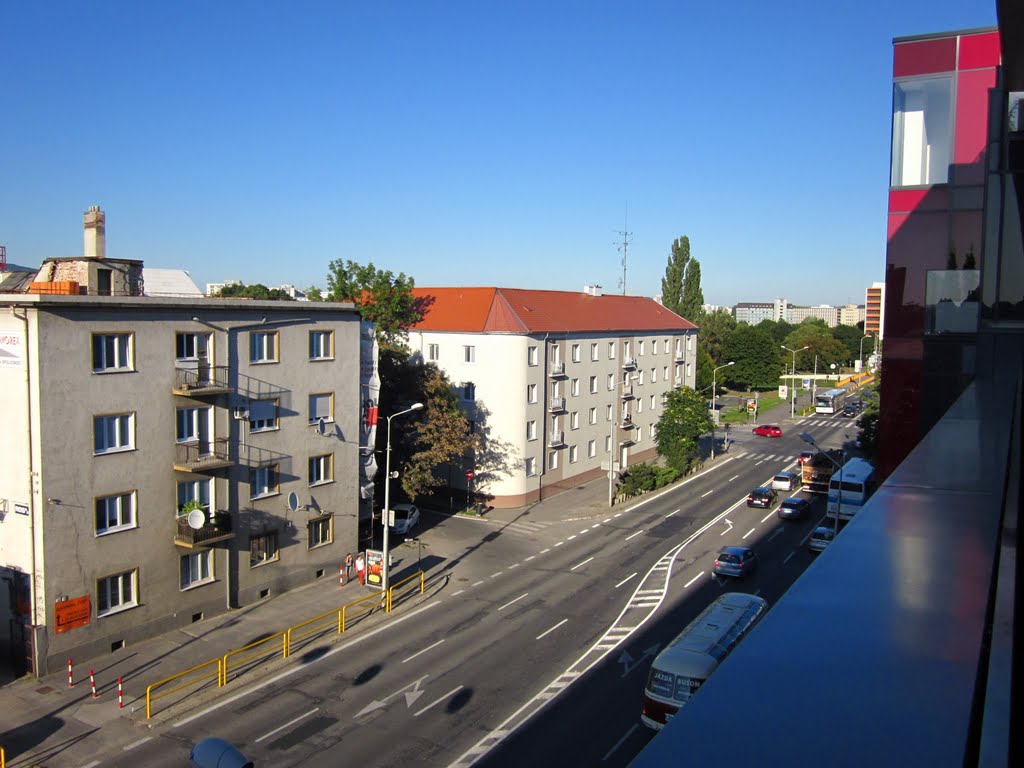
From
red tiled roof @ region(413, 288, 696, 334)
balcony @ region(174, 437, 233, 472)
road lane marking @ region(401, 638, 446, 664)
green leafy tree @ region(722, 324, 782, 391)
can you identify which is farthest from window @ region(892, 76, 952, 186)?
green leafy tree @ region(722, 324, 782, 391)

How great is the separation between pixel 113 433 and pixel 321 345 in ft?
28.8

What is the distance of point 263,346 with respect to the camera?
1131 inches

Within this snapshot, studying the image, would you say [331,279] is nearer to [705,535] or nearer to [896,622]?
[705,535]

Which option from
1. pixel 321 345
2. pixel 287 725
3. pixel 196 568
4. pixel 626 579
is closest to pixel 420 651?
pixel 287 725

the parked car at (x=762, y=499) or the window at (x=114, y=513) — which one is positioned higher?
the window at (x=114, y=513)

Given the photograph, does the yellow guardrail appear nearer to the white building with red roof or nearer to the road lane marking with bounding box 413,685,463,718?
the road lane marking with bounding box 413,685,463,718

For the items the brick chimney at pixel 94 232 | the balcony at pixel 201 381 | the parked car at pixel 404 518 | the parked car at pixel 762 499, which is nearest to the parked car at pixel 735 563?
the parked car at pixel 762 499

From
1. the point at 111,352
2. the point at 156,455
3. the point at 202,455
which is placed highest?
the point at 111,352

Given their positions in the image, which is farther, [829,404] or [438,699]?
[829,404]

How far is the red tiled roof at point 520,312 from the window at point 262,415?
17311 mm

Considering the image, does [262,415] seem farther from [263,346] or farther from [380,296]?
[380,296]

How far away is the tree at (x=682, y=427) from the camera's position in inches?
1997

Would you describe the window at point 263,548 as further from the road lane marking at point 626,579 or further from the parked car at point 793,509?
the parked car at point 793,509

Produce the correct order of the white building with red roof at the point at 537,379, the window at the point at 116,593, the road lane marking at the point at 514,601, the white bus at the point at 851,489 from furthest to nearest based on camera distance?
the white building with red roof at the point at 537,379
the white bus at the point at 851,489
the road lane marking at the point at 514,601
the window at the point at 116,593
